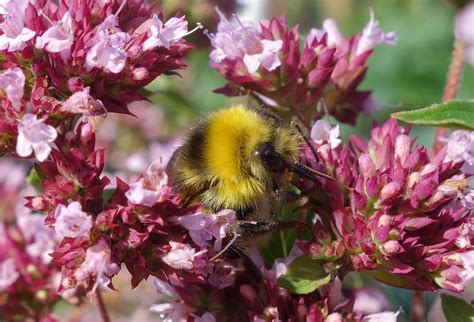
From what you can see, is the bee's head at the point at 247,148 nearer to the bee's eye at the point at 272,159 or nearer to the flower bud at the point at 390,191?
the bee's eye at the point at 272,159

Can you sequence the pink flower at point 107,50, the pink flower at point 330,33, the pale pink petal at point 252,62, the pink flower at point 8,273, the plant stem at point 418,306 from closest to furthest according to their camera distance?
the pink flower at point 107,50, the pale pink petal at point 252,62, the plant stem at point 418,306, the pink flower at point 330,33, the pink flower at point 8,273

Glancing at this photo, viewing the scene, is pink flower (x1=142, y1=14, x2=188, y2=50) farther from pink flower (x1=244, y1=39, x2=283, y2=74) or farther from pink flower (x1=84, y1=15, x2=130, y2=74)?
pink flower (x1=244, y1=39, x2=283, y2=74)

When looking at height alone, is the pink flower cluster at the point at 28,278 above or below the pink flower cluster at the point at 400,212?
below

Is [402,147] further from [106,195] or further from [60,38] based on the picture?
[60,38]

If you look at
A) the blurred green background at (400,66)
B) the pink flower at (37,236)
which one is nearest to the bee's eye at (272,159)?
the pink flower at (37,236)

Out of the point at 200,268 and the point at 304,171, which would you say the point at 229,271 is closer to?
the point at 200,268

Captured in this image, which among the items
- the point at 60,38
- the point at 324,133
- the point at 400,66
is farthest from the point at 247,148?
the point at 400,66

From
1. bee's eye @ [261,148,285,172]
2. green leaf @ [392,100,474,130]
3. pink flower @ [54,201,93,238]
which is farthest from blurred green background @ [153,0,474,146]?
green leaf @ [392,100,474,130]
